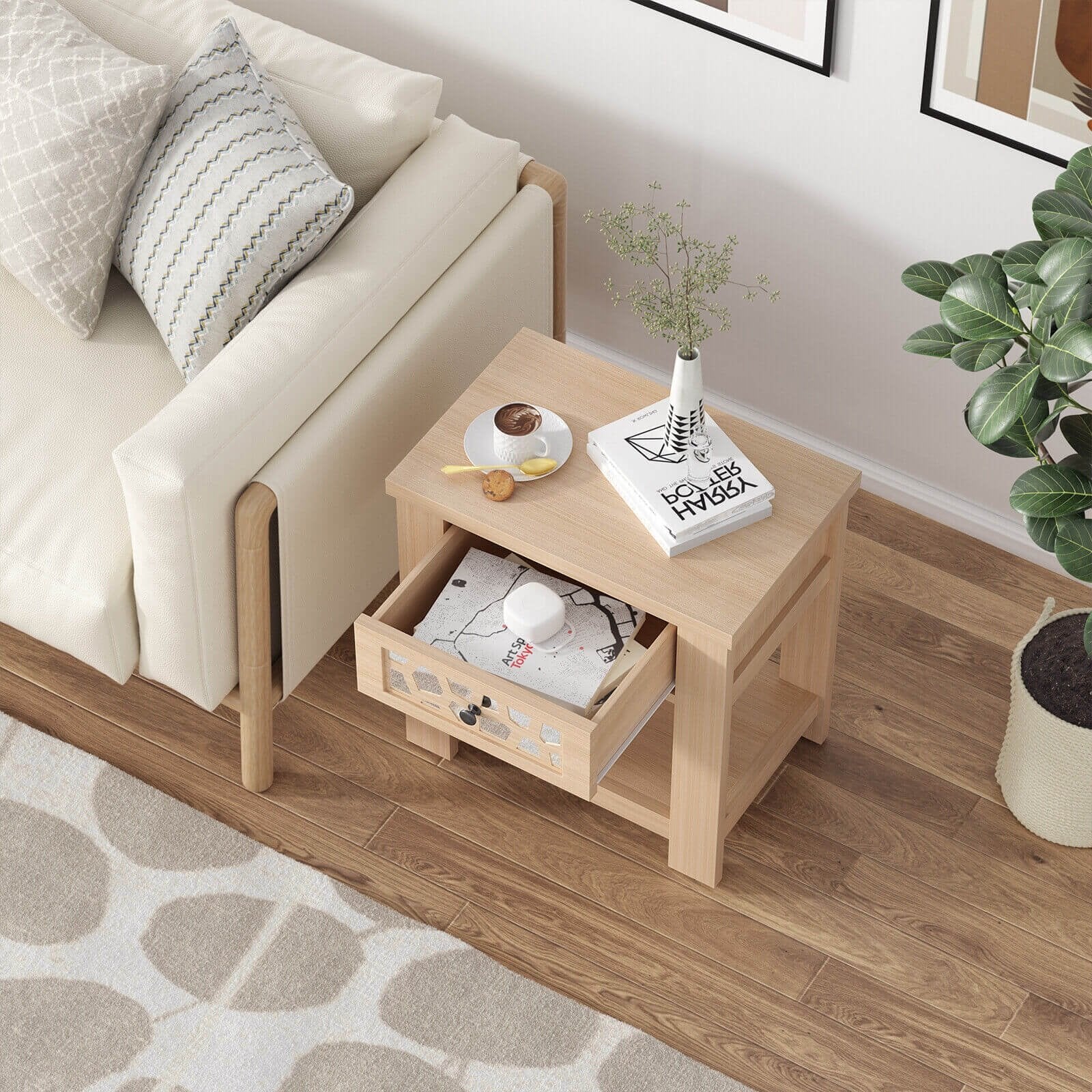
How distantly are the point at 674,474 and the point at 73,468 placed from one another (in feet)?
2.61

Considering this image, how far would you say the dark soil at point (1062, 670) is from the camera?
2.02 metres

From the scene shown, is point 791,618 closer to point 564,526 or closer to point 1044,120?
point 564,526

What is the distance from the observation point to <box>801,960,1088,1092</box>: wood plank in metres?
1.97

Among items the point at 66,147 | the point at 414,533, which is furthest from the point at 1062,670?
the point at 66,147

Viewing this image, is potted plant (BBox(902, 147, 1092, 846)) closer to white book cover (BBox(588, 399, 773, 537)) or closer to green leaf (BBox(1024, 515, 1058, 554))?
green leaf (BBox(1024, 515, 1058, 554))

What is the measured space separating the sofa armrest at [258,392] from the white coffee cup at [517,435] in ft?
0.73

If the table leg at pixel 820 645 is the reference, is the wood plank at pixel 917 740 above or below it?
below

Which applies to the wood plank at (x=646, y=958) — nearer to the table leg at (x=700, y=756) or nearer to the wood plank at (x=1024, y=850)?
the table leg at (x=700, y=756)

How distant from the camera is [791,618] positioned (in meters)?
2.05

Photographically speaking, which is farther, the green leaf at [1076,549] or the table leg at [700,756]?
the table leg at [700,756]

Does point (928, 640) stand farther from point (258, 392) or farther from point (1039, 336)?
point (258, 392)

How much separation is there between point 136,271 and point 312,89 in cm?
35

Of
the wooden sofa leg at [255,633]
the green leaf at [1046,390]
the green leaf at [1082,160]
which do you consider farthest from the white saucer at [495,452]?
the green leaf at [1082,160]

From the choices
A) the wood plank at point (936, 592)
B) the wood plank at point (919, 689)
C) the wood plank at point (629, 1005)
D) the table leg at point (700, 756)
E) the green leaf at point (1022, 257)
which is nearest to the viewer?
the green leaf at point (1022, 257)
